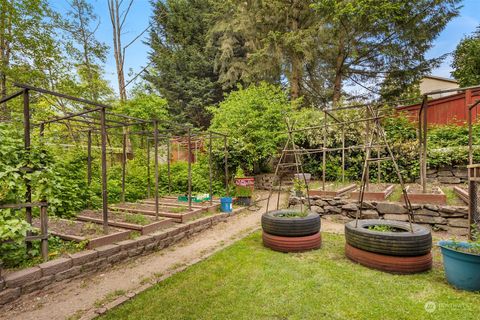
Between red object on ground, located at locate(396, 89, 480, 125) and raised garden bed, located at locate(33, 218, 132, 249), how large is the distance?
9.82 meters

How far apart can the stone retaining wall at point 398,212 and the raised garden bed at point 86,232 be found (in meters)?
3.50

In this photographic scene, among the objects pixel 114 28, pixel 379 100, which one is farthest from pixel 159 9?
pixel 379 100

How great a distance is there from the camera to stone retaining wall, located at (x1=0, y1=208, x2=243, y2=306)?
2.65 meters

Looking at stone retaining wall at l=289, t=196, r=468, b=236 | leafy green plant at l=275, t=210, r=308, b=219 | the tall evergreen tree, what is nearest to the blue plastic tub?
→ leafy green plant at l=275, t=210, r=308, b=219

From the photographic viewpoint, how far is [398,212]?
512 cm

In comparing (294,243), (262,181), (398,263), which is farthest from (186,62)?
(398,263)

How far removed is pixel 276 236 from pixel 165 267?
Result: 178 centimetres

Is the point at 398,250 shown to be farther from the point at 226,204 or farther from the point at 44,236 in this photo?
the point at 44,236

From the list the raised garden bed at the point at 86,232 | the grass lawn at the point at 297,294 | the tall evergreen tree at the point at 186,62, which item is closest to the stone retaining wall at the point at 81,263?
the raised garden bed at the point at 86,232

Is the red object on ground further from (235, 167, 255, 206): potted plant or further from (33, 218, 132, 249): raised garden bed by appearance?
(33, 218, 132, 249): raised garden bed

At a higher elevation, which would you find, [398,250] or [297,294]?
[398,250]

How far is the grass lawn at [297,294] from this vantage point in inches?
92.0

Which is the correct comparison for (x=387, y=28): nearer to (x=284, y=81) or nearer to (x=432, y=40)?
(x=432, y=40)

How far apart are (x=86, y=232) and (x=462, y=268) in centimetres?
506
